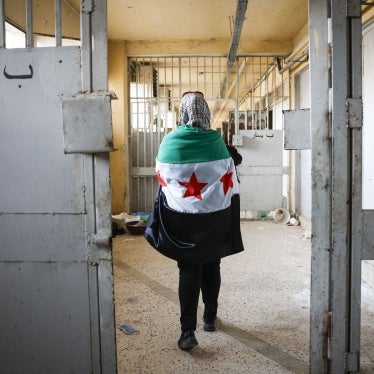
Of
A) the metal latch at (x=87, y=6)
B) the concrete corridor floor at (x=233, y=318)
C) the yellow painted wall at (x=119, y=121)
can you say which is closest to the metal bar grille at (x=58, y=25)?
the metal latch at (x=87, y=6)

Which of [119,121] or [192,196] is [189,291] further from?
[119,121]

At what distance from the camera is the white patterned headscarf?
8.20 ft

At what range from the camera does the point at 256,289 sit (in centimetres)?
378

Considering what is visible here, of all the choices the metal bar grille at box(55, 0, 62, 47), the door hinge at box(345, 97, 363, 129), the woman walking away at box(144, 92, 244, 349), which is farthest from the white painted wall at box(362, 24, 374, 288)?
the metal bar grille at box(55, 0, 62, 47)

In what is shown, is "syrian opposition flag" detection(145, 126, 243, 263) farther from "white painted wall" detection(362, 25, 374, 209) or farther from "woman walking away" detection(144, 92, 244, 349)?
"white painted wall" detection(362, 25, 374, 209)

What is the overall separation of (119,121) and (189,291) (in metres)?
5.19

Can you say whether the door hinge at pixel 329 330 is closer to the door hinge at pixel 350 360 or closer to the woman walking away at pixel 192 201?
the door hinge at pixel 350 360

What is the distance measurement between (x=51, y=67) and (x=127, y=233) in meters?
4.92

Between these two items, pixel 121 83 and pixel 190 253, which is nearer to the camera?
pixel 190 253

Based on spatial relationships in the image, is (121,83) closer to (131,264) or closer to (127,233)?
(127,233)

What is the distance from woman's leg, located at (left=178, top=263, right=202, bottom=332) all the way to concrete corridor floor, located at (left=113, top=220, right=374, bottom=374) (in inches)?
8.3

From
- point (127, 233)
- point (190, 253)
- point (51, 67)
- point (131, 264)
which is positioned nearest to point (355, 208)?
point (190, 253)

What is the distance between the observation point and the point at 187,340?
254 cm

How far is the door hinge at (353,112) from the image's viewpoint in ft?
6.37
